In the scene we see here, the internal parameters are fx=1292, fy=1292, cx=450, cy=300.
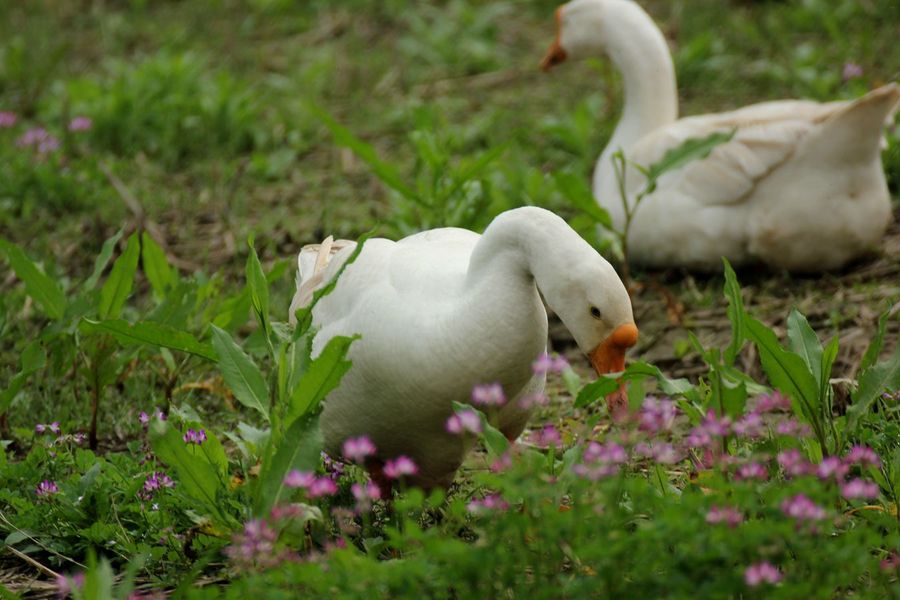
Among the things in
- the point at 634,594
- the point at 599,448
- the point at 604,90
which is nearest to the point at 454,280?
the point at 599,448

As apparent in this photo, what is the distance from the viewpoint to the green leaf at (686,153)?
15.4 ft

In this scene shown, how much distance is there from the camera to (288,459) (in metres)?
2.91

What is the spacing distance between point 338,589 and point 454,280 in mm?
977

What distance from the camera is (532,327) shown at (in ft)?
10.1

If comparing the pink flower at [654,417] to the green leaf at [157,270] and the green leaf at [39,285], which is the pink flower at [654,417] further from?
the green leaf at [157,270]

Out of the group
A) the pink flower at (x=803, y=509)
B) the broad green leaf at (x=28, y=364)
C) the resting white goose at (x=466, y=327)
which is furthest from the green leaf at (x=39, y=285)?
the pink flower at (x=803, y=509)

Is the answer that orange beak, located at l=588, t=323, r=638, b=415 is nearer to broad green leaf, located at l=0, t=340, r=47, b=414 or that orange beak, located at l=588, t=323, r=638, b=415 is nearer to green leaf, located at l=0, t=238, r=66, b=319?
broad green leaf, located at l=0, t=340, r=47, b=414

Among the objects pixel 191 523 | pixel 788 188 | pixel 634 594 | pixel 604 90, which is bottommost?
pixel 604 90

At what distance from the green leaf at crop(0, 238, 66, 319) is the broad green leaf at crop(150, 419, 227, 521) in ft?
3.92

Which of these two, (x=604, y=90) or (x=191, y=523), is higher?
(x=191, y=523)

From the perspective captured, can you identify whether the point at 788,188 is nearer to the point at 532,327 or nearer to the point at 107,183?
the point at 532,327

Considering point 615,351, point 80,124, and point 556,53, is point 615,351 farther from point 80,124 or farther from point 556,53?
point 80,124

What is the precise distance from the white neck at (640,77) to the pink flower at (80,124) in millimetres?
2626

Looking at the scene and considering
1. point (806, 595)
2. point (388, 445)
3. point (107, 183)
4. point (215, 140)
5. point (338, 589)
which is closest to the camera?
point (806, 595)
